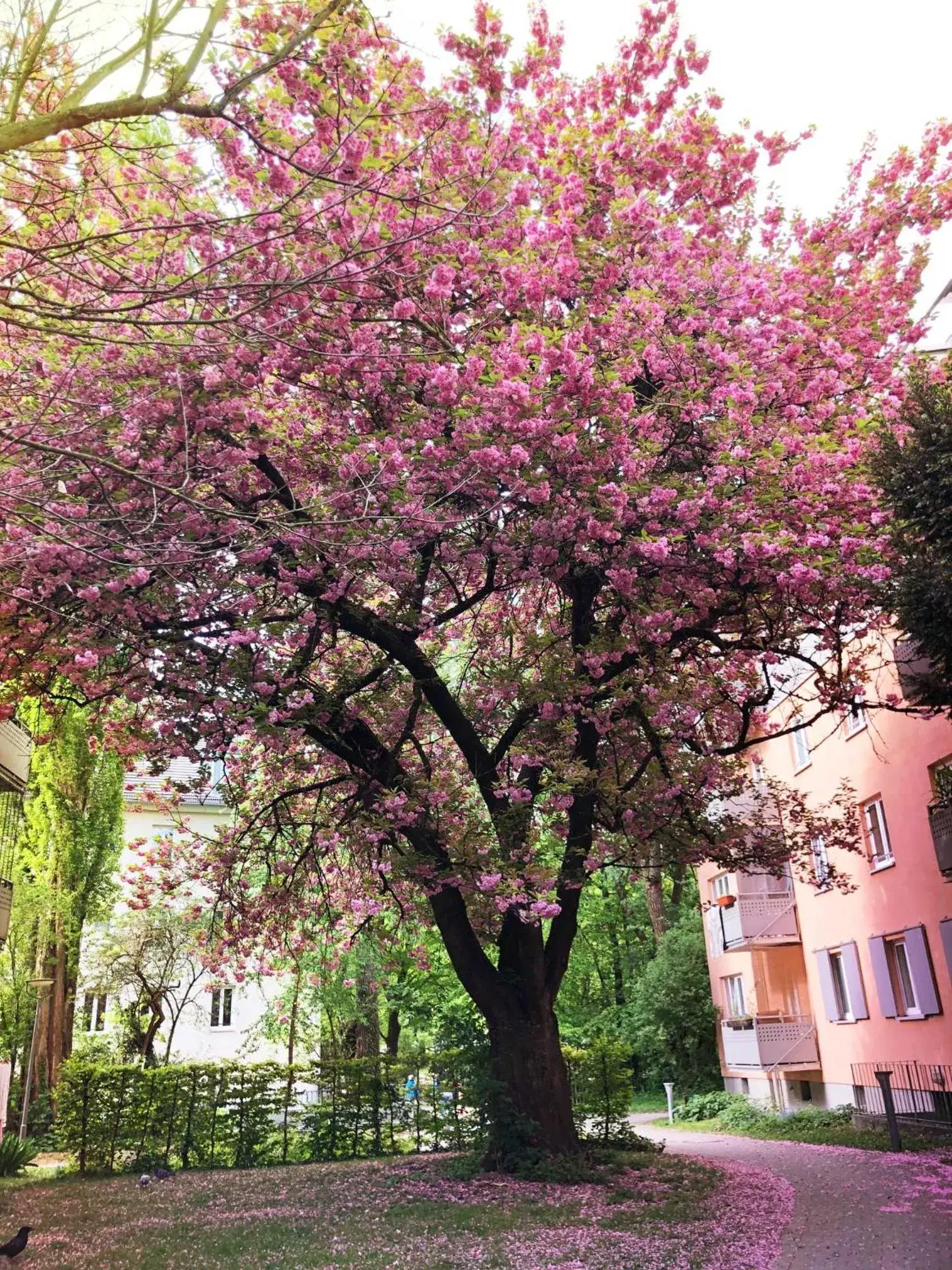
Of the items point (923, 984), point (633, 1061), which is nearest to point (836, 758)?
point (923, 984)

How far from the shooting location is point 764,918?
2291cm

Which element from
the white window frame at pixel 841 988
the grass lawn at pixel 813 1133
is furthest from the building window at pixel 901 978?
the grass lawn at pixel 813 1133

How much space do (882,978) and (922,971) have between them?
1.74 metres

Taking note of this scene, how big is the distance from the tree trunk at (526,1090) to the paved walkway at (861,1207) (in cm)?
276

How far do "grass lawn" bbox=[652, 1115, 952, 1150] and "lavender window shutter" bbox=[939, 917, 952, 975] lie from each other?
2492 millimetres

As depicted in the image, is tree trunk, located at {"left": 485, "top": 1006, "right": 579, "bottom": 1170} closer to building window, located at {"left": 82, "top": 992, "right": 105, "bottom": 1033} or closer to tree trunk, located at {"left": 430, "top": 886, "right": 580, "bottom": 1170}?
tree trunk, located at {"left": 430, "top": 886, "right": 580, "bottom": 1170}

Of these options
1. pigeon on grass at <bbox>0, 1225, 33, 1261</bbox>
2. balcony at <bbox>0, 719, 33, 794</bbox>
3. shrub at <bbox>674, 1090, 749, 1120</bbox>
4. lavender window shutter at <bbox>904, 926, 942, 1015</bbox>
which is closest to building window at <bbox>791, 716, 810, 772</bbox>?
lavender window shutter at <bbox>904, 926, 942, 1015</bbox>

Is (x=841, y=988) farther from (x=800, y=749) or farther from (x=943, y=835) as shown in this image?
(x=943, y=835)

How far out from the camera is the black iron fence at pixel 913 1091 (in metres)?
15.3

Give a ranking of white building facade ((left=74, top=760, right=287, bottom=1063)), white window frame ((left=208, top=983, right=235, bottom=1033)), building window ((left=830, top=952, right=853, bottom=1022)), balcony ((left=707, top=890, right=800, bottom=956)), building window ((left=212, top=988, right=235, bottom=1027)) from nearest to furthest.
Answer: building window ((left=830, top=952, right=853, bottom=1022))
balcony ((left=707, top=890, right=800, bottom=956))
white building facade ((left=74, top=760, right=287, bottom=1063))
white window frame ((left=208, top=983, right=235, bottom=1033))
building window ((left=212, top=988, right=235, bottom=1027))

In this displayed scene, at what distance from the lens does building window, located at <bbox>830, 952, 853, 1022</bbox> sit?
64.3 feet

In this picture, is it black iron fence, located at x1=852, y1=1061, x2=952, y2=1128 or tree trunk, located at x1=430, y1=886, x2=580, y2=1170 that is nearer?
tree trunk, located at x1=430, y1=886, x2=580, y2=1170

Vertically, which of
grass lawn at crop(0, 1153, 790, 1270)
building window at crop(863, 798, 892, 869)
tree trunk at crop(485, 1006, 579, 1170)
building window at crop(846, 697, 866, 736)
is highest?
building window at crop(846, 697, 866, 736)

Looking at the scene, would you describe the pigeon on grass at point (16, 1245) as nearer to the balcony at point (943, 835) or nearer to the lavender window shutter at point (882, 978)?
the balcony at point (943, 835)
